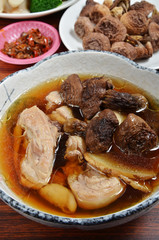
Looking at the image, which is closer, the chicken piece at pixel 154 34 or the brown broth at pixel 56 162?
the brown broth at pixel 56 162

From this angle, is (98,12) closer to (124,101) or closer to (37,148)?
(124,101)

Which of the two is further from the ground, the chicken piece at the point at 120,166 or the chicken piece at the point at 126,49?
the chicken piece at the point at 126,49

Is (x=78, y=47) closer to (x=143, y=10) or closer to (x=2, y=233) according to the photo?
(x=143, y=10)

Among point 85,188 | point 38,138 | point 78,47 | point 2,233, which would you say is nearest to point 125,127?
point 85,188

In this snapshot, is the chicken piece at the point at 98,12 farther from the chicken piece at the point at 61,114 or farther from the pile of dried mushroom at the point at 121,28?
the chicken piece at the point at 61,114

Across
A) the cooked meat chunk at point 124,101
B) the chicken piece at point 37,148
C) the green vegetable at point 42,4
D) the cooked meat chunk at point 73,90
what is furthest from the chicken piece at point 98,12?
the chicken piece at point 37,148

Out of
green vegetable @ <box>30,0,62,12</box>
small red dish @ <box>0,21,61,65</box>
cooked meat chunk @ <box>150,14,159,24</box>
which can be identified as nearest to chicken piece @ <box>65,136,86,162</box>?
small red dish @ <box>0,21,61,65</box>
